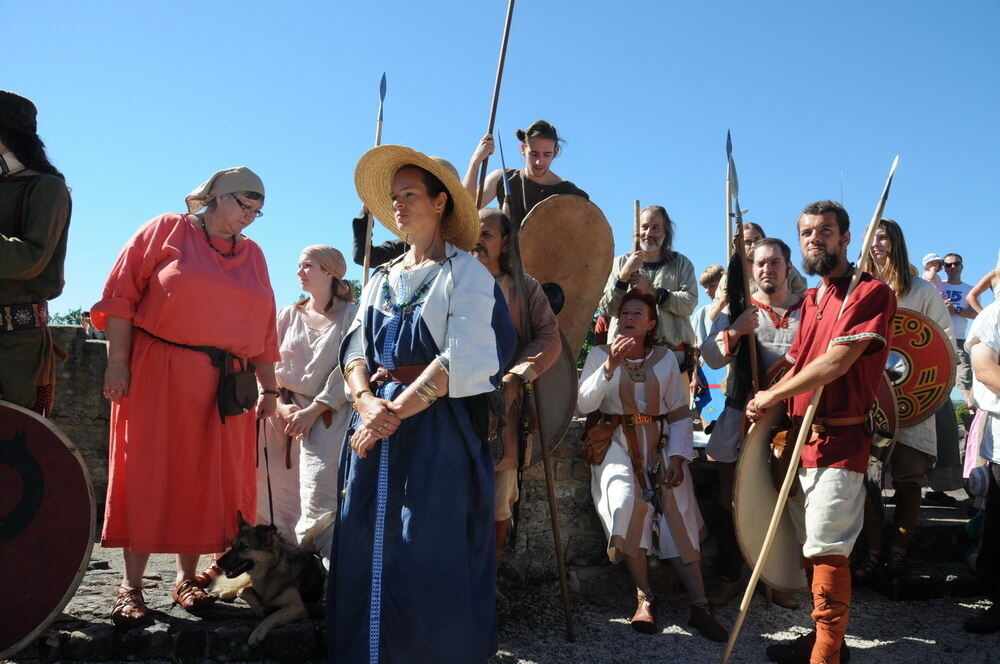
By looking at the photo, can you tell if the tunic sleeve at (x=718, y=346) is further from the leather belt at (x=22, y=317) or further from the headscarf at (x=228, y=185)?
the leather belt at (x=22, y=317)

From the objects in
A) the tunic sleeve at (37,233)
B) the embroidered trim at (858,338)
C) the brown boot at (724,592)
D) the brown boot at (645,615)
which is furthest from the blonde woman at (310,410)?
the embroidered trim at (858,338)

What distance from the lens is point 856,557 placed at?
468 cm

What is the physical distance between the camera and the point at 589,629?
402 cm

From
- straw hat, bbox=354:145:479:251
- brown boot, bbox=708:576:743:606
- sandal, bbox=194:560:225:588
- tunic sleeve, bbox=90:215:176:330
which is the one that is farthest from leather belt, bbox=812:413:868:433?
tunic sleeve, bbox=90:215:176:330

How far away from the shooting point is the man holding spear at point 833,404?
3369mm

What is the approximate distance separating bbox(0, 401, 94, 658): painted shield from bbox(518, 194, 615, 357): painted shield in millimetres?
2485

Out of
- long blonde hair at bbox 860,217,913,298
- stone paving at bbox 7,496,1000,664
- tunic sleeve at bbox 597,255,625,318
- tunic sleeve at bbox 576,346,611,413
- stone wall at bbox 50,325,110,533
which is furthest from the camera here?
stone wall at bbox 50,325,110,533

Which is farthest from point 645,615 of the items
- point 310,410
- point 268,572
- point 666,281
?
point 666,281

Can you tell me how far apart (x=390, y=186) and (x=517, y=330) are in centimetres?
95

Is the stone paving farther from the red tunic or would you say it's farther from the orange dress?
the red tunic

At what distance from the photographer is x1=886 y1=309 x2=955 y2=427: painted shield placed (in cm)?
441

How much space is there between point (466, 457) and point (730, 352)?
202 centimetres

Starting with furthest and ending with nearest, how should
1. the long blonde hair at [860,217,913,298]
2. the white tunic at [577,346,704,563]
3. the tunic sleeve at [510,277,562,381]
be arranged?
the long blonde hair at [860,217,913,298], the white tunic at [577,346,704,563], the tunic sleeve at [510,277,562,381]

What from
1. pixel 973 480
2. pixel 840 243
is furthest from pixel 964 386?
pixel 840 243
